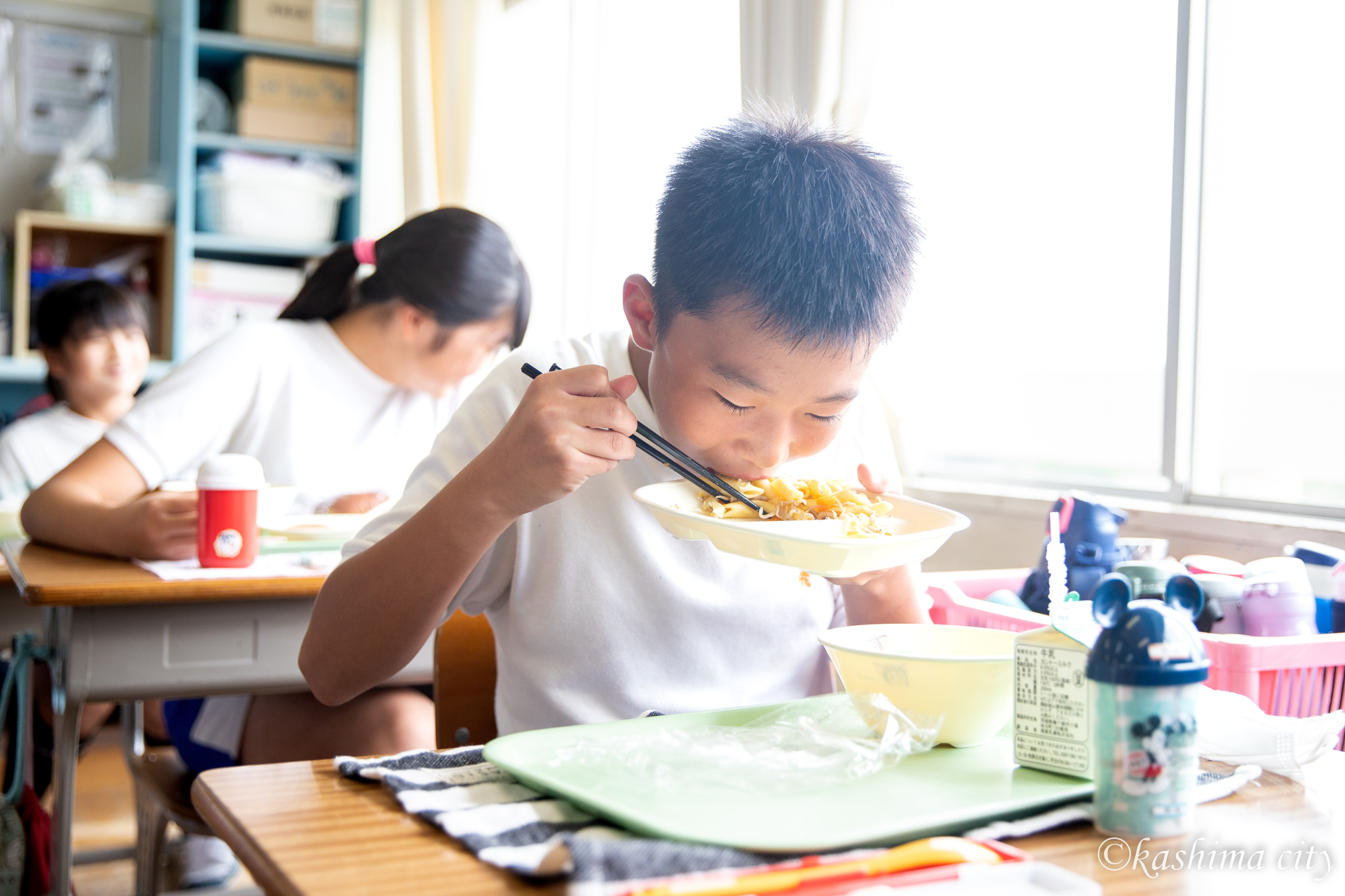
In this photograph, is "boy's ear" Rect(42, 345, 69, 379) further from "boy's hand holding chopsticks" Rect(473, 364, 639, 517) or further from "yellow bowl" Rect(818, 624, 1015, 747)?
"yellow bowl" Rect(818, 624, 1015, 747)

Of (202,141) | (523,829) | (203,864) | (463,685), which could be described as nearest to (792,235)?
(523,829)

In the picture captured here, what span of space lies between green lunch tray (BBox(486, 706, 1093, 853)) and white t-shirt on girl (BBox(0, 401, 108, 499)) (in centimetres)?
285

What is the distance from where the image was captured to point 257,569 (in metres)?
1.72

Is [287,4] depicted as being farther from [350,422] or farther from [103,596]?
[103,596]

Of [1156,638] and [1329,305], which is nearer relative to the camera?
[1156,638]

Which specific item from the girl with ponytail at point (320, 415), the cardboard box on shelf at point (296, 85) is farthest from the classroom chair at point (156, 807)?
the cardboard box on shelf at point (296, 85)

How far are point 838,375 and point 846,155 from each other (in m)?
0.21

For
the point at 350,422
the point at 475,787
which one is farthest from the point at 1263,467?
the point at 350,422

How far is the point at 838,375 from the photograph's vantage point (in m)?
0.97

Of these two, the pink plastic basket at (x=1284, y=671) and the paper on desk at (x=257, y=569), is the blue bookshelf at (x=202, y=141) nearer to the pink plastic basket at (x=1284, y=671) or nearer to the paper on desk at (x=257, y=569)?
the paper on desk at (x=257, y=569)

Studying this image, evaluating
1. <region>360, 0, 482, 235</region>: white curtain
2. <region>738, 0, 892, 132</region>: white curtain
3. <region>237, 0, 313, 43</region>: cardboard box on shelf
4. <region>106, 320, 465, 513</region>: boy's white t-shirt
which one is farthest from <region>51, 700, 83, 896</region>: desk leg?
<region>237, 0, 313, 43</region>: cardboard box on shelf

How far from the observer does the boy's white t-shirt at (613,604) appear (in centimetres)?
112

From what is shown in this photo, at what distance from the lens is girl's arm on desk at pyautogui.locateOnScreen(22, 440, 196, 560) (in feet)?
5.68

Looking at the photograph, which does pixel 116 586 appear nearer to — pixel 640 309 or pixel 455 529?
pixel 455 529
